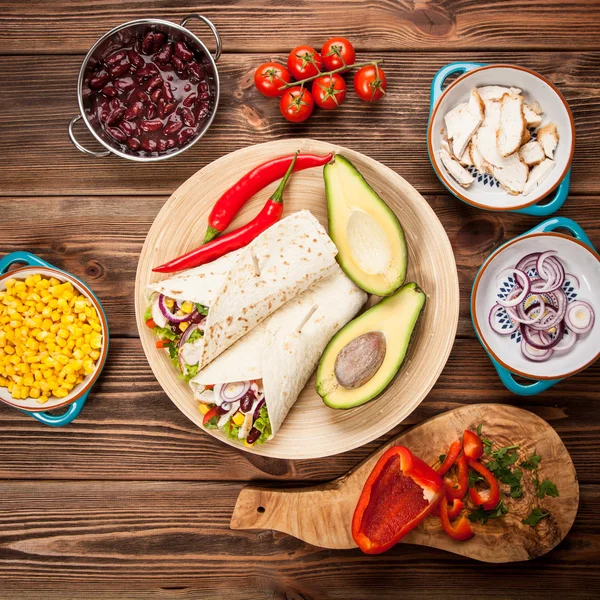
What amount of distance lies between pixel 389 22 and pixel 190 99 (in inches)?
39.5

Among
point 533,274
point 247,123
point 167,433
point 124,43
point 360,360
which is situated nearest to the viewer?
point 360,360

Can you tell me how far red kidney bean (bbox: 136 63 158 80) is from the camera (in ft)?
7.52

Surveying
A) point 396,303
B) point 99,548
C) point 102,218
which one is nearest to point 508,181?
point 396,303

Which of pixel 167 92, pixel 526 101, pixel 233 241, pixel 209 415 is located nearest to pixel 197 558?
pixel 209 415

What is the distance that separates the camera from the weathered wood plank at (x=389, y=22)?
2469 mm

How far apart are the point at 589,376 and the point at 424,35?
181 cm

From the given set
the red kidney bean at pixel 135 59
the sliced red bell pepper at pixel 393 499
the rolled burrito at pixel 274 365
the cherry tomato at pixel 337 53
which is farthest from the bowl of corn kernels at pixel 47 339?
the cherry tomato at pixel 337 53

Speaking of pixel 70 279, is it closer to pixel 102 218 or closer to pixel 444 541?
pixel 102 218

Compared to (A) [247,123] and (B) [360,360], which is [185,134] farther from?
(B) [360,360]

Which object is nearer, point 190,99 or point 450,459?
point 190,99

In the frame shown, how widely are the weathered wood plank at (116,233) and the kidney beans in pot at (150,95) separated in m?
0.34

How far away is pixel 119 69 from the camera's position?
2.26m

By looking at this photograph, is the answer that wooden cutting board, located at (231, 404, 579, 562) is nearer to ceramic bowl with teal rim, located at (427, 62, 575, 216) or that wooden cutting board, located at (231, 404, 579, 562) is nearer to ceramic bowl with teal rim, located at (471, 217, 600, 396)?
ceramic bowl with teal rim, located at (471, 217, 600, 396)

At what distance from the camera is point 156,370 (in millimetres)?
2439
